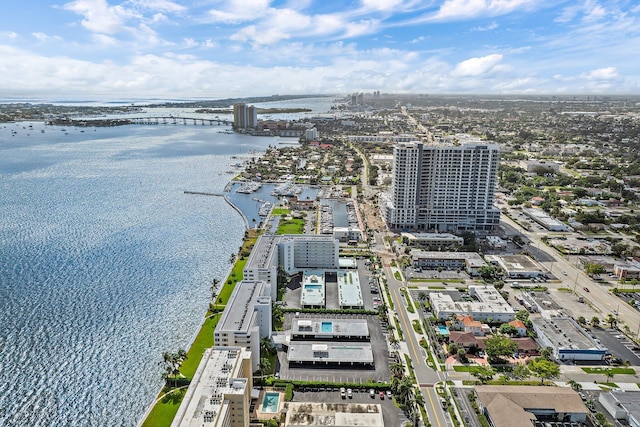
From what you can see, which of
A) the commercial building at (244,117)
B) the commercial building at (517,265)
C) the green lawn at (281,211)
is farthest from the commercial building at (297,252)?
the commercial building at (244,117)

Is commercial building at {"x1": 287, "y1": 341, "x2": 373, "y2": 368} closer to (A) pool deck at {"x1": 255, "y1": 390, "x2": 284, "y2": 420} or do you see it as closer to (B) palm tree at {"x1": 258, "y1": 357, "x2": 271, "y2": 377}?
(B) palm tree at {"x1": 258, "y1": 357, "x2": 271, "y2": 377}

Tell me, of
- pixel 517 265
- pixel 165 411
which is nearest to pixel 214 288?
pixel 165 411

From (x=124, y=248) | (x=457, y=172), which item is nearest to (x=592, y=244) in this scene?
(x=457, y=172)

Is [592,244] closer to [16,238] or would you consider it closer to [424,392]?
[424,392]

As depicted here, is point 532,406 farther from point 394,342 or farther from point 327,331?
point 327,331

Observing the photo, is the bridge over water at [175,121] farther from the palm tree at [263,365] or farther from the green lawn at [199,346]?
the palm tree at [263,365]
